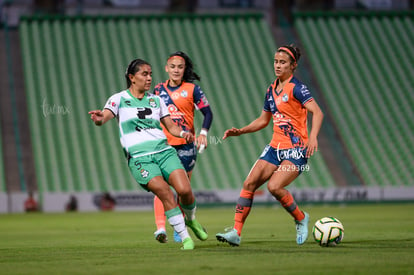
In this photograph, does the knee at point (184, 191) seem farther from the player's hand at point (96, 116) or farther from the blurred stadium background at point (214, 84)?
the blurred stadium background at point (214, 84)

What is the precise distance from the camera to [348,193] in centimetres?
2462

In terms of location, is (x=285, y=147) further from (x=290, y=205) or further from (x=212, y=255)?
(x=212, y=255)


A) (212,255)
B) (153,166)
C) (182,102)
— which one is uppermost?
(182,102)

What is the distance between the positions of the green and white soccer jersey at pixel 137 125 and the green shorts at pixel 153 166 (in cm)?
6

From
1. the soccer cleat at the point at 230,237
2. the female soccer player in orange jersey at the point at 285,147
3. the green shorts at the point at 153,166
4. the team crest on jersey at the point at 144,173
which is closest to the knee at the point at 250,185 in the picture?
the female soccer player in orange jersey at the point at 285,147

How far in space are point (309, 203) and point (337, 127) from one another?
549 cm

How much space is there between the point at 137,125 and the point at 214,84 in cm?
2105

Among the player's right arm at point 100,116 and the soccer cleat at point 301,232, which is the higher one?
the player's right arm at point 100,116

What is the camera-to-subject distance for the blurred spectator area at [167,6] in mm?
31844

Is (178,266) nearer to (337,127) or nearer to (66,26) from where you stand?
(337,127)

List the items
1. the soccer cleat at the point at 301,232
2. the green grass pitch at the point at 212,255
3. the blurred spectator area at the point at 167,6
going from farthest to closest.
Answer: the blurred spectator area at the point at 167,6
the soccer cleat at the point at 301,232
the green grass pitch at the point at 212,255

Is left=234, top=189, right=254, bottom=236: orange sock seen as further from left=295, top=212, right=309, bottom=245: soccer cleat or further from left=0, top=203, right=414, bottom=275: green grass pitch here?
left=295, top=212, right=309, bottom=245: soccer cleat

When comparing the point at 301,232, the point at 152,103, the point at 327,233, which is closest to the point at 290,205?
the point at 301,232

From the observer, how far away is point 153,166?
8.82 metres
